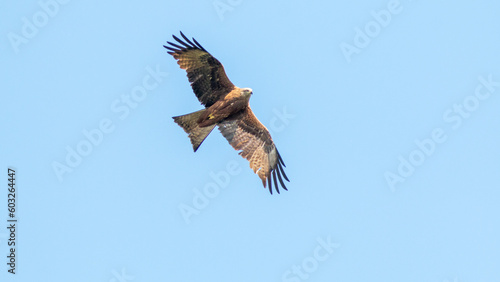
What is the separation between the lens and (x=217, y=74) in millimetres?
16922

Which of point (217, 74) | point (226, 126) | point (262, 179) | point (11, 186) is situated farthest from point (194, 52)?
point (11, 186)

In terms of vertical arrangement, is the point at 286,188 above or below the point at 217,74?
below

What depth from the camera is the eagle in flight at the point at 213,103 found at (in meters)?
16.9

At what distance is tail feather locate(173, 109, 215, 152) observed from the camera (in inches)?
665

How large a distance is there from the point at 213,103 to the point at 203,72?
0.66 metres

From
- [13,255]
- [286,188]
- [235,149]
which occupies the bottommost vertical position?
[286,188]

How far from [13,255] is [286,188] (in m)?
5.61

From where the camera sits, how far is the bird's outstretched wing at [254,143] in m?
17.4

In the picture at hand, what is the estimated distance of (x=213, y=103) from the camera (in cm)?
1706

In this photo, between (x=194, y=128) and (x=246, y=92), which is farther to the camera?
(x=194, y=128)

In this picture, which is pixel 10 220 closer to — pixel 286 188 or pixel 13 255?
pixel 13 255

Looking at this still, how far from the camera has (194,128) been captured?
17.0 meters

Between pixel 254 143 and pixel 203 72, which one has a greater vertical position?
pixel 203 72

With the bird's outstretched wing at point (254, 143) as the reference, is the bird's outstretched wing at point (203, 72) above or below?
above
